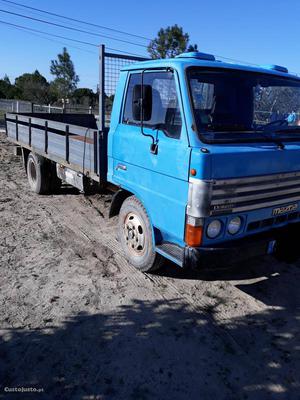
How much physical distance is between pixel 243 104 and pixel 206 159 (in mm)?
1299

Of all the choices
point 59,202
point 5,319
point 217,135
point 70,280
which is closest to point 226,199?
point 217,135

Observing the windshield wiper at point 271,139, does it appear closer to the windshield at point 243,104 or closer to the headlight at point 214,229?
the windshield at point 243,104

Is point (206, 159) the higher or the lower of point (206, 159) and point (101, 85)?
the lower

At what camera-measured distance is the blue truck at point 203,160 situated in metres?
3.06

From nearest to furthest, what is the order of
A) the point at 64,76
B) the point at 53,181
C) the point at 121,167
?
the point at 121,167
the point at 53,181
the point at 64,76

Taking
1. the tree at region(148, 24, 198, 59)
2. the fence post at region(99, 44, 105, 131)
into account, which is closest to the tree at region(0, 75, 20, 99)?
the tree at region(148, 24, 198, 59)

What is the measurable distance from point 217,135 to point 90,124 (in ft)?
17.9

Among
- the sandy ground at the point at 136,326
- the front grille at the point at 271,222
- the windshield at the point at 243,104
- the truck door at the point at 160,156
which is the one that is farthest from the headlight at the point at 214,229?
the sandy ground at the point at 136,326

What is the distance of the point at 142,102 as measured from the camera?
11.2 feet

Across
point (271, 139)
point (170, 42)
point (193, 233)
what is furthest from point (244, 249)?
point (170, 42)

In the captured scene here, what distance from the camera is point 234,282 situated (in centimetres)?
412

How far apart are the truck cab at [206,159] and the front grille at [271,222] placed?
16 millimetres

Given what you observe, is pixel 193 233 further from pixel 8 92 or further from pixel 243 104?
pixel 8 92

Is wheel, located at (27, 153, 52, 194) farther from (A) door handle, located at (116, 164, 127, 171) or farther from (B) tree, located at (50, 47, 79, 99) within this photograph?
(B) tree, located at (50, 47, 79, 99)
